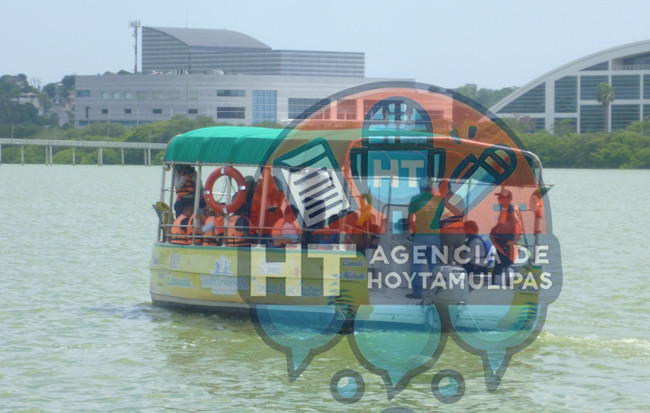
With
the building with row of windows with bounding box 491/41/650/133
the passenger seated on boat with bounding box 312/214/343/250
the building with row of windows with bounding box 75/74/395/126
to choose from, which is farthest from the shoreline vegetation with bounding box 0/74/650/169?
the passenger seated on boat with bounding box 312/214/343/250

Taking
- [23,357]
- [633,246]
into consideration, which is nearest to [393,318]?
[23,357]

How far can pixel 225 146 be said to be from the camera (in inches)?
692

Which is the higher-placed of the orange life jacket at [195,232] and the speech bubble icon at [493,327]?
the orange life jacket at [195,232]

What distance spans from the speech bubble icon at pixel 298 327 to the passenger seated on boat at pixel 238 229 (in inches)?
40.3

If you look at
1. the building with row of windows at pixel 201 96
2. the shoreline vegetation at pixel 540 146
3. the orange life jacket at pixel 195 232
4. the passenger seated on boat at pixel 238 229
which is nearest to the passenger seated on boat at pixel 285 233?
the passenger seated on boat at pixel 238 229

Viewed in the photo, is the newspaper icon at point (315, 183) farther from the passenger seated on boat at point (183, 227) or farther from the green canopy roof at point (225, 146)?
the passenger seated on boat at point (183, 227)

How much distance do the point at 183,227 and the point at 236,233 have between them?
1.36 metres

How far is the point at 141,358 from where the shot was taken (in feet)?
51.6

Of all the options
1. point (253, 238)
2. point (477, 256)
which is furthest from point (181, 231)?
point (477, 256)

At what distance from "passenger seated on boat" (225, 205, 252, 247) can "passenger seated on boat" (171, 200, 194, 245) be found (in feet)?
2.54

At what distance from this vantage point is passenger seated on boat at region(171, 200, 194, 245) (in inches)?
715

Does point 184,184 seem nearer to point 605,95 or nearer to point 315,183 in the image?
point 315,183

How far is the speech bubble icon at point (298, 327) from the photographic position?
53.4 feet

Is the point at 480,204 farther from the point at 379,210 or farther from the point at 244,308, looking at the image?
the point at 244,308
